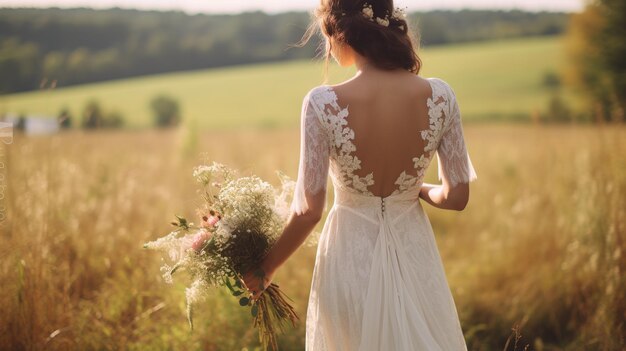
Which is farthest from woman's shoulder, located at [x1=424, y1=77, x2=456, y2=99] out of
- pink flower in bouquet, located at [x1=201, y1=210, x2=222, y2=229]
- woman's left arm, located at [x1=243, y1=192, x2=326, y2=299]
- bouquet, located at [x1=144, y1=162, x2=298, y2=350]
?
pink flower in bouquet, located at [x1=201, y1=210, x2=222, y2=229]

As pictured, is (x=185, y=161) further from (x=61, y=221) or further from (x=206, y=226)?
(x=206, y=226)

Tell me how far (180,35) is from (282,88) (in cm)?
945

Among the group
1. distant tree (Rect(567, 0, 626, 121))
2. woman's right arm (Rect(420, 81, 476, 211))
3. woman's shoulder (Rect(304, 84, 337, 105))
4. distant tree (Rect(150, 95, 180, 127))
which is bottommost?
distant tree (Rect(150, 95, 180, 127))

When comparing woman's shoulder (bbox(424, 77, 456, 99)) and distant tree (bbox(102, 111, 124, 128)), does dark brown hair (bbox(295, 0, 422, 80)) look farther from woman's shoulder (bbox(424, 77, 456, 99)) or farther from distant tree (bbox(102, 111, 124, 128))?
distant tree (bbox(102, 111, 124, 128))

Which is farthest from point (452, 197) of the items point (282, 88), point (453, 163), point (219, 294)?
point (282, 88)

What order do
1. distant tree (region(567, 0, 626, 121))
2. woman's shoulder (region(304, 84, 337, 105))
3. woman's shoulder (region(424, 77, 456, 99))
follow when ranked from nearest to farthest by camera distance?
1. woman's shoulder (region(304, 84, 337, 105))
2. woman's shoulder (region(424, 77, 456, 99))
3. distant tree (region(567, 0, 626, 121))

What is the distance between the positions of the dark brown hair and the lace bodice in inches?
7.4

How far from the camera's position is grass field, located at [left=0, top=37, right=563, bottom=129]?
29.6 meters

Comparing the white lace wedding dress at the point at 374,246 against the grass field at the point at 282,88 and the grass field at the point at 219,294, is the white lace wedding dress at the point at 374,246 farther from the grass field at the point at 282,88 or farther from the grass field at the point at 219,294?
the grass field at the point at 282,88

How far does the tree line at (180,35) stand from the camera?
87.2ft

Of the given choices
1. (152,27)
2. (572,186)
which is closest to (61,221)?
(572,186)

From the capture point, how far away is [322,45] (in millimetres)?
2596

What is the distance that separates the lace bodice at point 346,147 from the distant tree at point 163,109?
2781 cm

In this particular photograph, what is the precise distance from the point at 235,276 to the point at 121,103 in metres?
31.9
